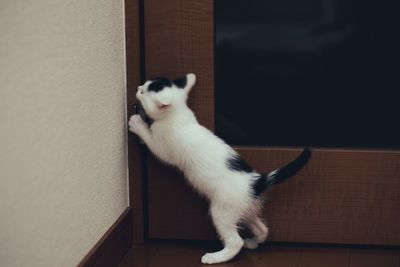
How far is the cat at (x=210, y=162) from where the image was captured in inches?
65.0

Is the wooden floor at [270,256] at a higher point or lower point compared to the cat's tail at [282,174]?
lower

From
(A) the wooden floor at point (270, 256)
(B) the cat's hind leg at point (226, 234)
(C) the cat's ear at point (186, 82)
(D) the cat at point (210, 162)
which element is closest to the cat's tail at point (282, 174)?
(D) the cat at point (210, 162)

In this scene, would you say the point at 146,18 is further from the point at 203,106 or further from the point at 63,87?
the point at 63,87

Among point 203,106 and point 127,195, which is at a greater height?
point 203,106

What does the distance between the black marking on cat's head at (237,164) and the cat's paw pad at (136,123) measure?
282 mm

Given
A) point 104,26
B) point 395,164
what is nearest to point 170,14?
point 104,26

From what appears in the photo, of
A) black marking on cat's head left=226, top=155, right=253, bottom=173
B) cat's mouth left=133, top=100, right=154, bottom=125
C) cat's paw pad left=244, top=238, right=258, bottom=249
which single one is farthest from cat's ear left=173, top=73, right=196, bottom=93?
cat's paw pad left=244, top=238, right=258, bottom=249

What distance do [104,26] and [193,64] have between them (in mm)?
313

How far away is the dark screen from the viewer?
5.60 ft

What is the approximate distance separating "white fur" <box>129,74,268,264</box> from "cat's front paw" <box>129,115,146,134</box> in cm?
4

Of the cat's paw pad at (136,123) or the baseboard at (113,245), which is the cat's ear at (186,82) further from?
the baseboard at (113,245)

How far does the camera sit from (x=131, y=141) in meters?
1.79

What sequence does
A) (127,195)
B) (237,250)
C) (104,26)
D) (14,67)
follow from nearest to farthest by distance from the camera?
(14,67) < (104,26) < (237,250) < (127,195)

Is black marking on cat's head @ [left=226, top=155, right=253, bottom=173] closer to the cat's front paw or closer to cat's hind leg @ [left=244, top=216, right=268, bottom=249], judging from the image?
cat's hind leg @ [left=244, top=216, right=268, bottom=249]
